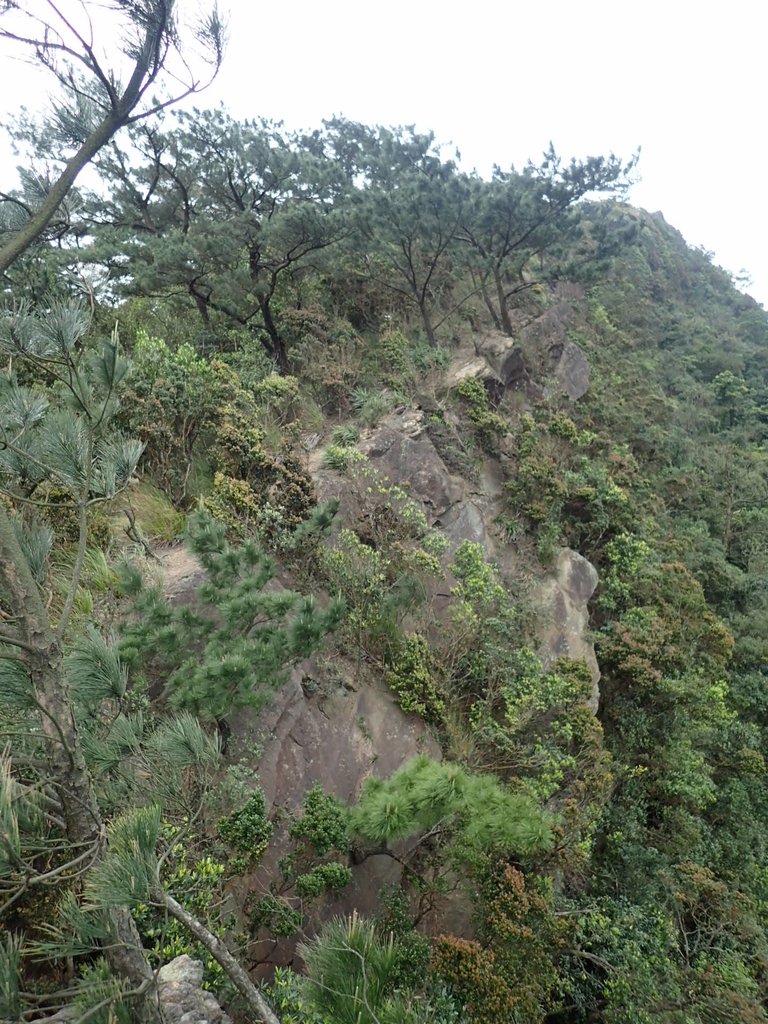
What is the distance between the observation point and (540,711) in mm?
6879

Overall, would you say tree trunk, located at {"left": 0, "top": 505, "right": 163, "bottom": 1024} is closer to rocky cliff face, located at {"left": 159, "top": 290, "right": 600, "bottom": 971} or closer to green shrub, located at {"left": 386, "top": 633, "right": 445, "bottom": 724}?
rocky cliff face, located at {"left": 159, "top": 290, "right": 600, "bottom": 971}

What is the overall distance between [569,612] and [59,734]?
312 inches

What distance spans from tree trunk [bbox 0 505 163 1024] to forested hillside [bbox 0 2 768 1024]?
0.02 m

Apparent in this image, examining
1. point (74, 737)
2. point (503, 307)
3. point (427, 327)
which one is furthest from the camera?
point (503, 307)

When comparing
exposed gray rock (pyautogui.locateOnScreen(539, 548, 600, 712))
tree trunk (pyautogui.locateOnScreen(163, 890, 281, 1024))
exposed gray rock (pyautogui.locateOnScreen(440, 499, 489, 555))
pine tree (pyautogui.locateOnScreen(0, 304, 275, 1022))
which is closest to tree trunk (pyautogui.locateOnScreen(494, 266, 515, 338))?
exposed gray rock (pyautogui.locateOnScreen(440, 499, 489, 555))

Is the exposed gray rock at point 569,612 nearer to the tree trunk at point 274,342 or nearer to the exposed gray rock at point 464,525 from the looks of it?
the exposed gray rock at point 464,525

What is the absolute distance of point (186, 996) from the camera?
9.39 ft

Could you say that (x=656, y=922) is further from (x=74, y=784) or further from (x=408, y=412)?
(x=408, y=412)

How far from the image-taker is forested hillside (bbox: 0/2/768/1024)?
7.68ft

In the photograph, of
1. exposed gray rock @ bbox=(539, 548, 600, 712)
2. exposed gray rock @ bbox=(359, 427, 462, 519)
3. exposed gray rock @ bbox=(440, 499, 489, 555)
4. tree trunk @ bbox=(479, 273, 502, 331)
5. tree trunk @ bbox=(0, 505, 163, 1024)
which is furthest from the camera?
tree trunk @ bbox=(479, 273, 502, 331)

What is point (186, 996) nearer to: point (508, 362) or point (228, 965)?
point (228, 965)

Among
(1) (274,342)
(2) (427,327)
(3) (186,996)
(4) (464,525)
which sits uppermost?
(2) (427,327)

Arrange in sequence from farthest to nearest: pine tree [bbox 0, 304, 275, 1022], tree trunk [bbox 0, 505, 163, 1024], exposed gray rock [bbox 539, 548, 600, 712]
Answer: exposed gray rock [bbox 539, 548, 600, 712]
tree trunk [bbox 0, 505, 163, 1024]
pine tree [bbox 0, 304, 275, 1022]

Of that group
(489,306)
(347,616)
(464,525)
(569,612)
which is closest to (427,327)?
(489,306)
